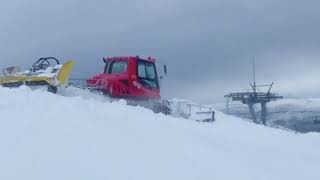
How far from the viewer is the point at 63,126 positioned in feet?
38.1

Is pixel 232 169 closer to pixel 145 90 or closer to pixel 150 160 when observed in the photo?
pixel 150 160

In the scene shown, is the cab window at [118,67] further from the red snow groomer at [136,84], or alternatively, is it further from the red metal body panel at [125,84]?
the red metal body panel at [125,84]

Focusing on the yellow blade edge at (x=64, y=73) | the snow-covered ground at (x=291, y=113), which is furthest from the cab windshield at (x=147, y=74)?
the snow-covered ground at (x=291, y=113)

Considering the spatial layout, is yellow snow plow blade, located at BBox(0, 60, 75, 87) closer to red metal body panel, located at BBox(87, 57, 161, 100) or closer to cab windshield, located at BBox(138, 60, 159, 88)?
red metal body panel, located at BBox(87, 57, 161, 100)

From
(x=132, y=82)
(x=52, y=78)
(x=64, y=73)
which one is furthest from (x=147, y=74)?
(x=52, y=78)

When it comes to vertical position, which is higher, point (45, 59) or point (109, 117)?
point (45, 59)

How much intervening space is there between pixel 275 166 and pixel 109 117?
423 centimetres

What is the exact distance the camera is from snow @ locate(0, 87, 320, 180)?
30.0 ft

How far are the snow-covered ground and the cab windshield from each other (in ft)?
57.0

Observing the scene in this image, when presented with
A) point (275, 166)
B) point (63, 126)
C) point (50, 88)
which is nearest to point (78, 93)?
point (50, 88)

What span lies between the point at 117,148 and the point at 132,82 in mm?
11367

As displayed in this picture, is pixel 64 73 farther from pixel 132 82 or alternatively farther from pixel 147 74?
pixel 147 74

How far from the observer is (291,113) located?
6462 cm

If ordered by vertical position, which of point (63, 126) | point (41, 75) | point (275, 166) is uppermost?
point (41, 75)
